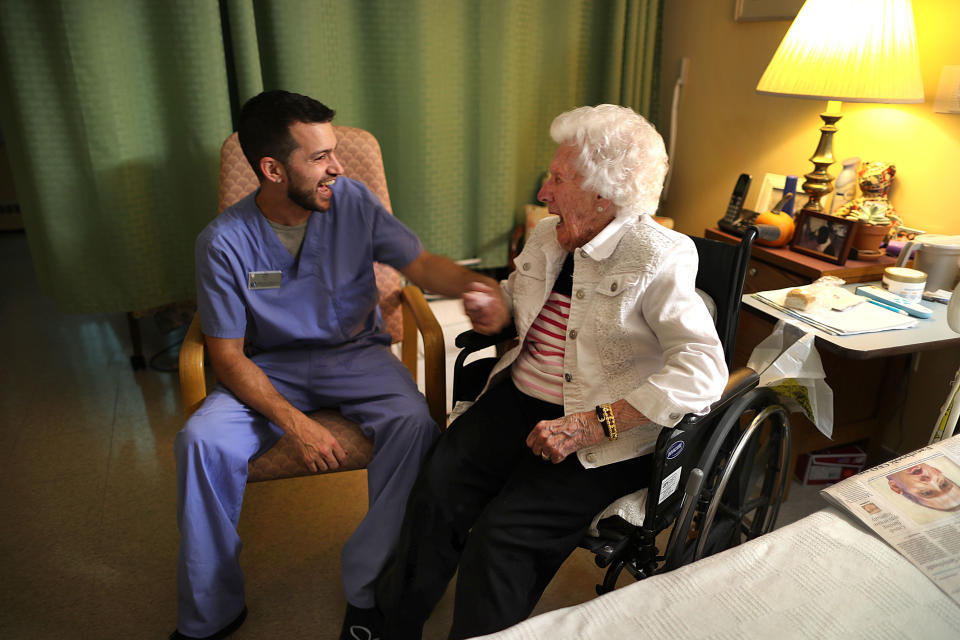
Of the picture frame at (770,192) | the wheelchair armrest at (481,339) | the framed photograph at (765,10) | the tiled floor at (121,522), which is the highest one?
the framed photograph at (765,10)

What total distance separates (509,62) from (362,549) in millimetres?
1855

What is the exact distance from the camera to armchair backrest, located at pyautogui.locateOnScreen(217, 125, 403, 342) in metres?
1.89

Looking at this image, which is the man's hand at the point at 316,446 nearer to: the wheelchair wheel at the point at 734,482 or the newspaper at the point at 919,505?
the wheelchair wheel at the point at 734,482

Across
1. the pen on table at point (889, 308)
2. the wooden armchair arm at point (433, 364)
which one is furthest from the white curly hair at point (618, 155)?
the pen on table at point (889, 308)

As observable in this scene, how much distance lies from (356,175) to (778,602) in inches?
60.5

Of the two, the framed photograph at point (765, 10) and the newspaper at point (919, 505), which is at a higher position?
the framed photograph at point (765, 10)

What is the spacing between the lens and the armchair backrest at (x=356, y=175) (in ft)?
6.19

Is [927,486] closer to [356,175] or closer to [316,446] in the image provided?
[316,446]

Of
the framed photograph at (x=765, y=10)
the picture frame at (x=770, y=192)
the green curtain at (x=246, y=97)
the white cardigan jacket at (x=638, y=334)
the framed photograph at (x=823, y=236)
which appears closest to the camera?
the white cardigan jacket at (x=638, y=334)

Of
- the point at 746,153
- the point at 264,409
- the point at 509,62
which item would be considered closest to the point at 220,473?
the point at 264,409

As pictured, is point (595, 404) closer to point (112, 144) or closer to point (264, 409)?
point (264, 409)

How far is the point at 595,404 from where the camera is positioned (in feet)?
4.41

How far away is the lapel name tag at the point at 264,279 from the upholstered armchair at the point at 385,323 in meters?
0.17

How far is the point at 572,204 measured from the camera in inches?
54.7
